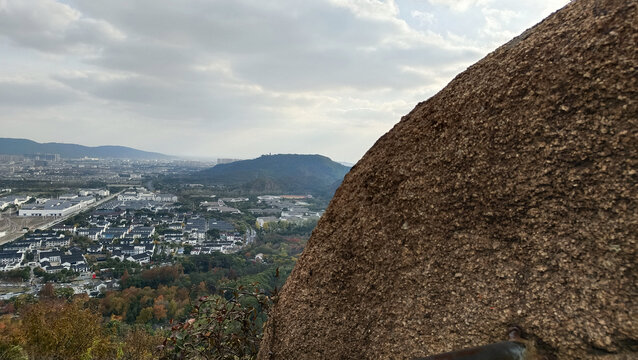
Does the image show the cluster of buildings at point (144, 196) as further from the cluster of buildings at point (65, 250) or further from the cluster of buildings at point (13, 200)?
the cluster of buildings at point (65, 250)

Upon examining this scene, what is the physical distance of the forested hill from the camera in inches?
4729

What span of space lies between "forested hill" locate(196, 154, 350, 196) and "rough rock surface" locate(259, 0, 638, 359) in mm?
98804

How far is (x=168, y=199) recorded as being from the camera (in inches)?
3460

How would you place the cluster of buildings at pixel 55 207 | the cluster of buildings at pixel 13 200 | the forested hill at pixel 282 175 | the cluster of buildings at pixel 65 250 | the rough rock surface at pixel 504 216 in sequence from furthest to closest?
the forested hill at pixel 282 175
the cluster of buildings at pixel 13 200
the cluster of buildings at pixel 55 207
the cluster of buildings at pixel 65 250
the rough rock surface at pixel 504 216

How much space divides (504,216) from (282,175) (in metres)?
140

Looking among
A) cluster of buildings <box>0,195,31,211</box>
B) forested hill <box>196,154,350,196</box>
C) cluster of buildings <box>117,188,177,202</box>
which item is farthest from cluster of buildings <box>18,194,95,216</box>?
forested hill <box>196,154,350,196</box>

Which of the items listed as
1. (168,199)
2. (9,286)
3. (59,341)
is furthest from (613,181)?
(168,199)

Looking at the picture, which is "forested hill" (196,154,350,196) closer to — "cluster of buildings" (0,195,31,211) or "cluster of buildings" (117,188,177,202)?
"cluster of buildings" (117,188,177,202)

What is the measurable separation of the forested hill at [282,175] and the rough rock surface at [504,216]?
9880 cm

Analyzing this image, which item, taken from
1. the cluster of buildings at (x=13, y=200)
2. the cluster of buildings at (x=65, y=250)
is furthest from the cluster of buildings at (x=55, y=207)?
the cluster of buildings at (x=65, y=250)

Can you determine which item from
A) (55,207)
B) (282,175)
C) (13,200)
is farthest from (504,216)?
(282,175)

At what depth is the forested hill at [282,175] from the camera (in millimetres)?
120125

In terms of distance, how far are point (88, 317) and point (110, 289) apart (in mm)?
26650

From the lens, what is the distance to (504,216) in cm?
180
